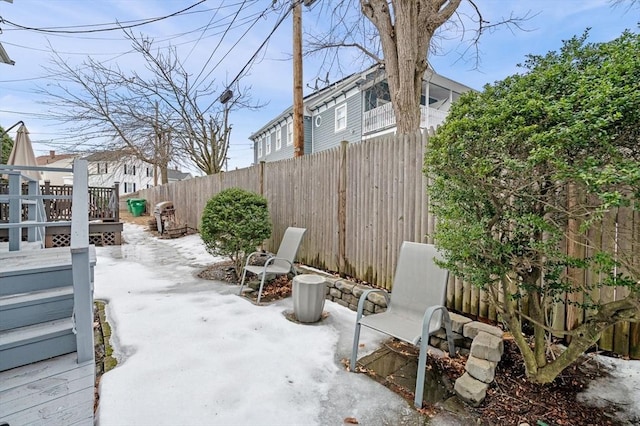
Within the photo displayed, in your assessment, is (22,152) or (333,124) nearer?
(22,152)

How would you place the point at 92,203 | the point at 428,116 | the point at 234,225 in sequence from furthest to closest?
the point at 428,116, the point at 92,203, the point at 234,225

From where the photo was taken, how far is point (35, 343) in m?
2.18

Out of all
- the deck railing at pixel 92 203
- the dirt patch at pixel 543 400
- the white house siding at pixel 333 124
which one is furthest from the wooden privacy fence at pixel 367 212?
the white house siding at pixel 333 124

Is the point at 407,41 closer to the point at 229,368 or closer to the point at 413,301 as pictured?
the point at 413,301

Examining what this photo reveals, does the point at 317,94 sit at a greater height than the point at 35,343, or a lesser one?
greater

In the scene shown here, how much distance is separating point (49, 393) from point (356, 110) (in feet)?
41.0

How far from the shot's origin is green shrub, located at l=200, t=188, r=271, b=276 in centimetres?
475

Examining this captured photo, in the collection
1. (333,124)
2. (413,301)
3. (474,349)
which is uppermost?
(333,124)

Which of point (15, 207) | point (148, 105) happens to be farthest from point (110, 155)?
point (15, 207)

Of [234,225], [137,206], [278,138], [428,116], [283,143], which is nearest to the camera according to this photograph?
[234,225]

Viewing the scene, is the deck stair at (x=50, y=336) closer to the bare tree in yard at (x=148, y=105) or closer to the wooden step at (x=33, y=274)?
the wooden step at (x=33, y=274)

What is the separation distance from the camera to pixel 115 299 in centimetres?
399

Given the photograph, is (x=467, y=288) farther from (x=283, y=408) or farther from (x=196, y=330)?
(x=196, y=330)

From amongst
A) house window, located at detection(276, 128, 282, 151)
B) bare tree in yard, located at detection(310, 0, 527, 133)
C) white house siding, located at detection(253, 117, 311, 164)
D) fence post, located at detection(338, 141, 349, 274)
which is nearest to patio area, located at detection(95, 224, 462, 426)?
fence post, located at detection(338, 141, 349, 274)
